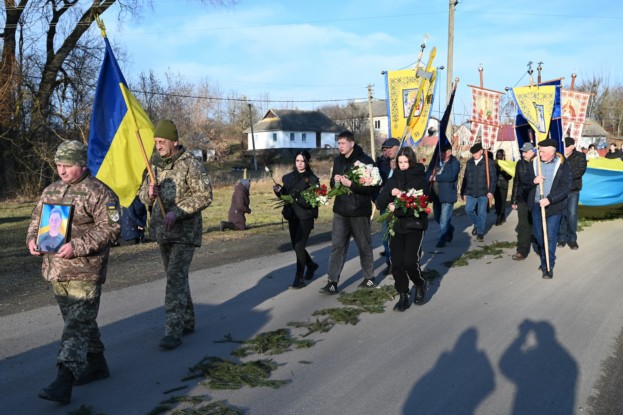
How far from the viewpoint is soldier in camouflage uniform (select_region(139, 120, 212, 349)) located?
19.9ft

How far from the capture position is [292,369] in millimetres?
5414

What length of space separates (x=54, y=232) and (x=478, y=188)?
10404 mm

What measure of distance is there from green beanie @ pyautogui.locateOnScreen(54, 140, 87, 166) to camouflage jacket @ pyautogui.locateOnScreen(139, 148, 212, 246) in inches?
50.7

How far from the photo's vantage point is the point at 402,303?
24.5ft

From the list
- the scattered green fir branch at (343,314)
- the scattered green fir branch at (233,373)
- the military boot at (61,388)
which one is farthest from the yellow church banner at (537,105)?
the military boot at (61,388)

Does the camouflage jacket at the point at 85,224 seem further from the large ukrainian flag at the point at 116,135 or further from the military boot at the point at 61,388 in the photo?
the large ukrainian flag at the point at 116,135

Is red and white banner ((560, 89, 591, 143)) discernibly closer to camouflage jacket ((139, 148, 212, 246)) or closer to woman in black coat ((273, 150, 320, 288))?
woman in black coat ((273, 150, 320, 288))

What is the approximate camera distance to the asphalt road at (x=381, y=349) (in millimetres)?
4746

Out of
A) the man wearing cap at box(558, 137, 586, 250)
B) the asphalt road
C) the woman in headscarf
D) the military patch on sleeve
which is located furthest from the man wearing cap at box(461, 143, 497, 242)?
the military patch on sleeve

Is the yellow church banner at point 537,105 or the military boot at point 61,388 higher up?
the yellow church banner at point 537,105

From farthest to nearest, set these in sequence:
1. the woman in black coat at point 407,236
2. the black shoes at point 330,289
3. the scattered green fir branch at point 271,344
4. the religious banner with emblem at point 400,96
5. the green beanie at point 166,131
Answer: the religious banner with emblem at point 400,96 → the black shoes at point 330,289 → the woman in black coat at point 407,236 → the green beanie at point 166,131 → the scattered green fir branch at point 271,344

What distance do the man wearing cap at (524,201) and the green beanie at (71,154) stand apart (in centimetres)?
776

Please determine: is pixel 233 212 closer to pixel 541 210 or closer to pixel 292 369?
pixel 541 210

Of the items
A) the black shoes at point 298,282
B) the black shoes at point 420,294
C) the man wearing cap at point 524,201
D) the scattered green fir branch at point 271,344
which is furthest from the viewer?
the man wearing cap at point 524,201
